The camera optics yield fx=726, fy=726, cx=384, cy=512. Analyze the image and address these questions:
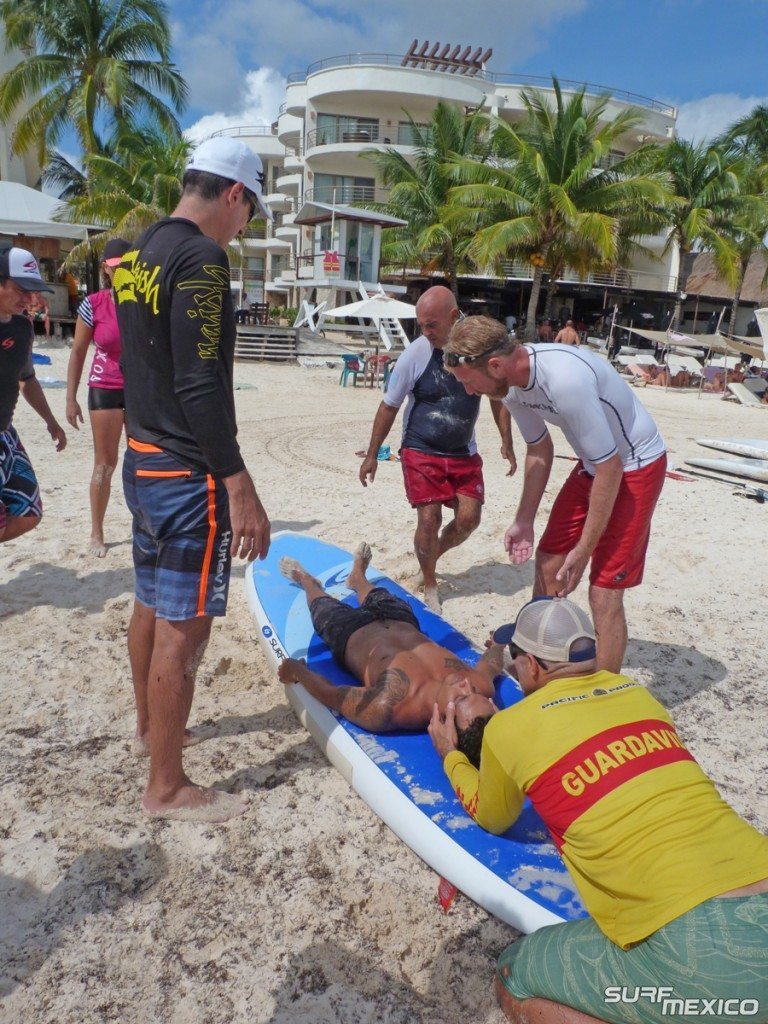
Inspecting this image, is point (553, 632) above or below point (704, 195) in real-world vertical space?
below

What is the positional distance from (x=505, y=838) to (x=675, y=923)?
3.13 ft

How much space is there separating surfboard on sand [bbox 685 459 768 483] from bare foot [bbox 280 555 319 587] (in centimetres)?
730

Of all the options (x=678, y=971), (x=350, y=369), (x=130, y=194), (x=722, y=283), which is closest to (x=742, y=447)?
(x=350, y=369)

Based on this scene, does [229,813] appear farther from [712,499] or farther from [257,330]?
[257,330]

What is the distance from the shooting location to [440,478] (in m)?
4.91

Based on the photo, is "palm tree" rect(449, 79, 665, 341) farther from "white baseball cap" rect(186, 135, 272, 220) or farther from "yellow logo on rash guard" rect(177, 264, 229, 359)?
"yellow logo on rash guard" rect(177, 264, 229, 359)

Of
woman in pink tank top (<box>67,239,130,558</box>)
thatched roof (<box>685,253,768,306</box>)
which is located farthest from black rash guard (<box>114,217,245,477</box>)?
thatched roof (<box>685,253,768,306</box>)

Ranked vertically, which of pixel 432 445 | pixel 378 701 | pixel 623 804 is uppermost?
pixel 432 445

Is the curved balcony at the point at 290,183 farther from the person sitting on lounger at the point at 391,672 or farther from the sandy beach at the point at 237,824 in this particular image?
the person sitting on lounger at the point at 391,672

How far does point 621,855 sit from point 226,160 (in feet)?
7.81

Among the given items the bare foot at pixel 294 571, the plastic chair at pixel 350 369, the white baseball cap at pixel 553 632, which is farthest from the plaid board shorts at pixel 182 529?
the plastic chair at pixel 350 369

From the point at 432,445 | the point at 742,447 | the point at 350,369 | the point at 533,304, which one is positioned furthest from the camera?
the point at 533,304

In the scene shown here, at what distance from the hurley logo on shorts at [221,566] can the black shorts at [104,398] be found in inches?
118

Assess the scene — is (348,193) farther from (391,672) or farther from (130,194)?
(391,672)
